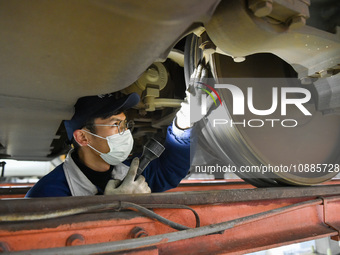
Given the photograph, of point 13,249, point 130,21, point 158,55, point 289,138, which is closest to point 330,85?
point 289,138

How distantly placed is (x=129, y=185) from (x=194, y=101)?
46 cm

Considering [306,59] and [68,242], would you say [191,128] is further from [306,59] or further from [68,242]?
Result: [68,242]

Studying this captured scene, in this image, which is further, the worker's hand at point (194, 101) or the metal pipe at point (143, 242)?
the worker's hand at point (194, 101)

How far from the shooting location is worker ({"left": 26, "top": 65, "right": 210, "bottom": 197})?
42.7 inches

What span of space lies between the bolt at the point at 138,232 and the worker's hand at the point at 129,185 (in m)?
0.34

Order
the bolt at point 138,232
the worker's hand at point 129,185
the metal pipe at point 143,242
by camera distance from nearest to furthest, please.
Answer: the metal pipe at point 143,242 < the bolt at point 138,232 < the worker's hand at point 129,185

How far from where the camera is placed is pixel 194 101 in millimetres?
1207

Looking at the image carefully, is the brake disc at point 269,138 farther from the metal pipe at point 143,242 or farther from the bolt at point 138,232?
the bolt at point 138,232

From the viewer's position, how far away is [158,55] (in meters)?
0.60

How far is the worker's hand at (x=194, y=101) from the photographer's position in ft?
3.64

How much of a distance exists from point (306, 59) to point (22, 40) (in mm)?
813

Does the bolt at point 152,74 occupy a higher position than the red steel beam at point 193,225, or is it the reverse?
the bolt at point 152,74

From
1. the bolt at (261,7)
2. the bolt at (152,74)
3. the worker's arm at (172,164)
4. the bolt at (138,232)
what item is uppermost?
the bolt at (152,74)

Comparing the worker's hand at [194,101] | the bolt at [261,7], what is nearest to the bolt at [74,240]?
the bolt at [261,7]
